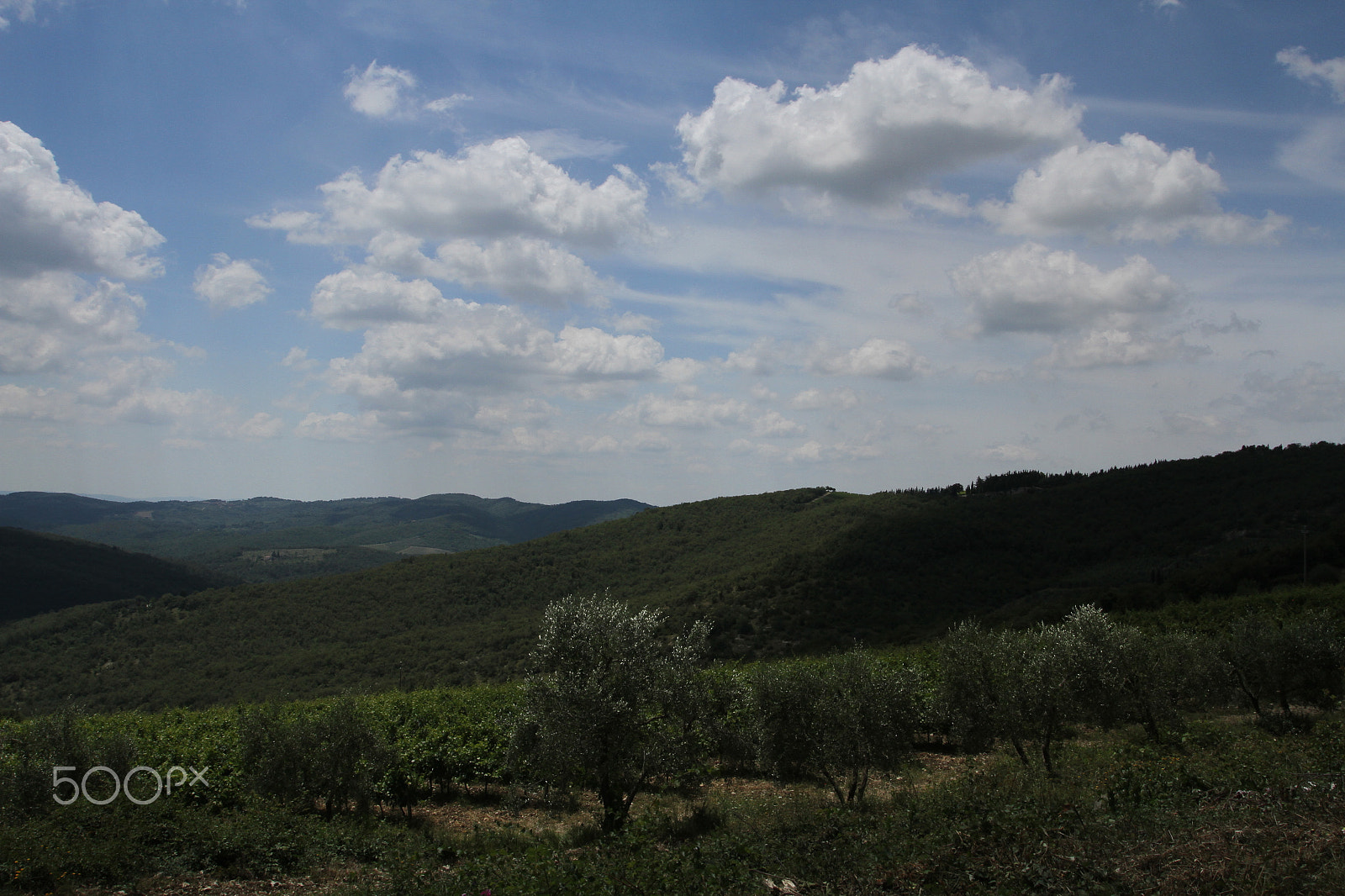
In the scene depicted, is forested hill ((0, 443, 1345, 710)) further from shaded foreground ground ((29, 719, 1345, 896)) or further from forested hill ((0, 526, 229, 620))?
shaded foreground ground ((29, 719, 1345, 896))

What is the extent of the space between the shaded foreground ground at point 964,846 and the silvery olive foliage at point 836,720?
80 centimetres

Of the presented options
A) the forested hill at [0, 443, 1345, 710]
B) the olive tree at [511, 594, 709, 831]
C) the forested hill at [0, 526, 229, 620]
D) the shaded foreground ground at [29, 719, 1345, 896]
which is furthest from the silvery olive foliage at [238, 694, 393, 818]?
the forested hill at [0, 526, 229, 620]

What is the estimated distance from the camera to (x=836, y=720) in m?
13.5

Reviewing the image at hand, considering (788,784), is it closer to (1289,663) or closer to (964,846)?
(964,846)

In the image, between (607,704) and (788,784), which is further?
(788,784)

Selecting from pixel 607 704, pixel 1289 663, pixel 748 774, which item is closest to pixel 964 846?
pixel 607 704

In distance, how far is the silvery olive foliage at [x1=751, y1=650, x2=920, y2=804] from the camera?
1333 centimetres

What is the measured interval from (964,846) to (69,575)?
171148 millimetres

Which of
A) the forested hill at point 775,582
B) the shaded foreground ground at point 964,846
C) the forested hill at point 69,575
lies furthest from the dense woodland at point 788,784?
the forested hill at point 69,575

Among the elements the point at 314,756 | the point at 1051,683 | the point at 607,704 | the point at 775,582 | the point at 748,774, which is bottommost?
the point at 775,582

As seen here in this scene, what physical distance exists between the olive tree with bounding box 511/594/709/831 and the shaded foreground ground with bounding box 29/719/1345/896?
0.98 metres

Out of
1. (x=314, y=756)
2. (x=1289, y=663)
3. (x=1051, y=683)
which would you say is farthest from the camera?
(x=1289, y=663)

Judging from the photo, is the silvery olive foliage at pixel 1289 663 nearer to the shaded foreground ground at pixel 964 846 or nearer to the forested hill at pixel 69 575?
the shaded foreground ground at pixel 964 846

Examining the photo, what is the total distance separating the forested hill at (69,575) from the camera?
121 metres
